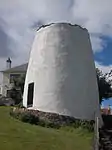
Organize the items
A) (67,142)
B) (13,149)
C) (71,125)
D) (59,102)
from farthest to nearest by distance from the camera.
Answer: (59,102) → (71,125) → (67,142) → (13,149)

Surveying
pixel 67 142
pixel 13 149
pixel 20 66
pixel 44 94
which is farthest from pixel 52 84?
pixel 20 66

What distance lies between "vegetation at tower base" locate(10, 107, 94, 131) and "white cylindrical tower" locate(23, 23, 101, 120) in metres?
0.85

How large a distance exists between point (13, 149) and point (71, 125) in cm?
943

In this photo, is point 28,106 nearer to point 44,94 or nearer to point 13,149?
Result: point 44,94

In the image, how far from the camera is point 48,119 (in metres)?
22.8

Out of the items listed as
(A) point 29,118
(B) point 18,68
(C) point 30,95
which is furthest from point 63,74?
(B) point 18,68

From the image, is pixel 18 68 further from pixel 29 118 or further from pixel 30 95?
pixel 29 118

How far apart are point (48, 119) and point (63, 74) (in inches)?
139

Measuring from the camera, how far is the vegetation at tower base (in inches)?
859

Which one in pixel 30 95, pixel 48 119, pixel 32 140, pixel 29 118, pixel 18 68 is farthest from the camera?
pixel 18 68

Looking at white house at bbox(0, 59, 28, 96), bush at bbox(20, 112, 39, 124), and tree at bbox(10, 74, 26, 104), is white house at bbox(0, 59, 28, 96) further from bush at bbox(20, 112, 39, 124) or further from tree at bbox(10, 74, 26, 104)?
bush at bbox(20, 112, 39, 124)

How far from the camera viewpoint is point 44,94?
2467 cm

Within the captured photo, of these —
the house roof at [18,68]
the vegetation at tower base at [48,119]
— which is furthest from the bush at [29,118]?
the house roof at [18,68]

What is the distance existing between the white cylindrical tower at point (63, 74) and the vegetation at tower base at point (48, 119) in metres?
0.85
